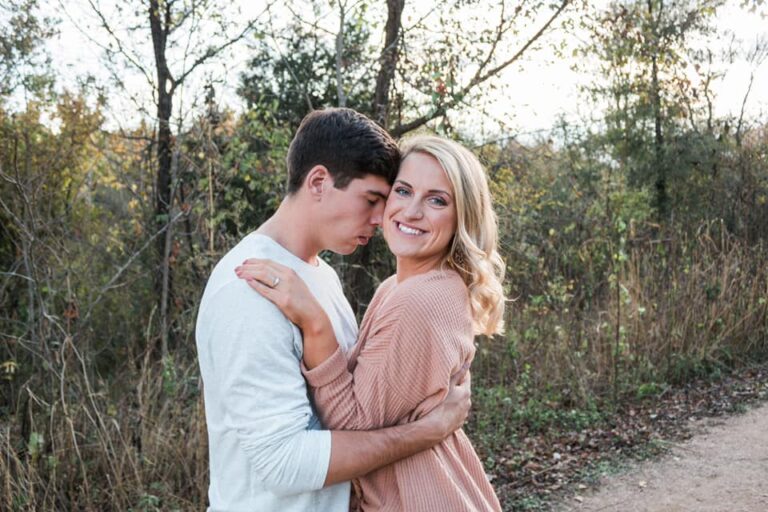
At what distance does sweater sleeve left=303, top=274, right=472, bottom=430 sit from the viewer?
7.14 feet

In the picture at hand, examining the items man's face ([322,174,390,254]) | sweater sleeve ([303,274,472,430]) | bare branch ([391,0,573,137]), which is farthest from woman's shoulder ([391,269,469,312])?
bare branch ([391,0,573,137])

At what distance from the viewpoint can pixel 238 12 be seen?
825 cm

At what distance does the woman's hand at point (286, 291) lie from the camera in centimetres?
212

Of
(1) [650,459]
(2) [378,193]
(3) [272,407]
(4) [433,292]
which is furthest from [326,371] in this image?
(1) [650,459]

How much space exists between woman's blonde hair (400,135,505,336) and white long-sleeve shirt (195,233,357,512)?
67 centimetres

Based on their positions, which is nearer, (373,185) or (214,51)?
(373,185)

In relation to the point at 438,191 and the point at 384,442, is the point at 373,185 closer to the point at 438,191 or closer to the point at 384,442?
the point at 438,191

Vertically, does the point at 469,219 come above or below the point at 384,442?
above

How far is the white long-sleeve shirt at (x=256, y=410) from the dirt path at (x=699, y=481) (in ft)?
12.1

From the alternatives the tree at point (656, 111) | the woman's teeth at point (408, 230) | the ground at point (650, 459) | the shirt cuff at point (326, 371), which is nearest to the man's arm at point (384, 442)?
the shirt cuff at point (326, 371)

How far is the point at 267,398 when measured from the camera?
203 cm

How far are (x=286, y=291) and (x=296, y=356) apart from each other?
188 millimetres

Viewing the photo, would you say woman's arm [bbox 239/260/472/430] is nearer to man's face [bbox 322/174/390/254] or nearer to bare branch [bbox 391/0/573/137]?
man's face [bbox 322/174/390/254]

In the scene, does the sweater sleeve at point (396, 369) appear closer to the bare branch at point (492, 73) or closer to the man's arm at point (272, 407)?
the man's arm at point (272, 407)
